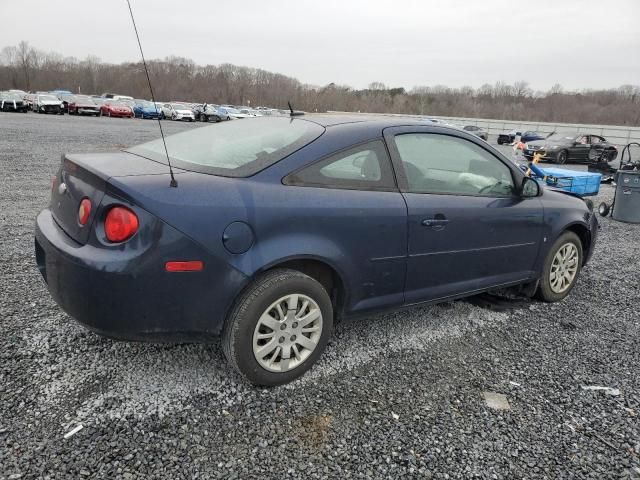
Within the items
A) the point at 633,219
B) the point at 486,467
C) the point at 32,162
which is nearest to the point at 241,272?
the point at 486,467

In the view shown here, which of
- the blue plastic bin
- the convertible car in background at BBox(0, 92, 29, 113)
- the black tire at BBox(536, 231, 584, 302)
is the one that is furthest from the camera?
the convertible car in background at BBox(0, 92, 29, 113)

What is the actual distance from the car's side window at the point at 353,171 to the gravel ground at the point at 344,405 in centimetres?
115

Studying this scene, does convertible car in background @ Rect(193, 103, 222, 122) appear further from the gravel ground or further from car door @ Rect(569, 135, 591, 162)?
the gravel ground

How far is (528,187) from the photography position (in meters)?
3.90

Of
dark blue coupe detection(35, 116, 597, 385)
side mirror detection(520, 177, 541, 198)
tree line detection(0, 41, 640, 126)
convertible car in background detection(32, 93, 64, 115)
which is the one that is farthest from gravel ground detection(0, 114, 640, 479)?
tree line detection(0, 41, 640, 126)

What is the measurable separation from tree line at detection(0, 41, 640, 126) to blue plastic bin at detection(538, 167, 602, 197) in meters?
73.8

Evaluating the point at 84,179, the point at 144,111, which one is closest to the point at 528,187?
the point at 84,179

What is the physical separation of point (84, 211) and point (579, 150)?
23501mm

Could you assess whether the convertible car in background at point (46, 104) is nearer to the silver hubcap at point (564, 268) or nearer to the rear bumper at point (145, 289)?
the rear bumper at point (145, 289)

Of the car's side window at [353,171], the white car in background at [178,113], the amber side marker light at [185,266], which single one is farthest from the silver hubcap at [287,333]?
the white car in background at [178,113]

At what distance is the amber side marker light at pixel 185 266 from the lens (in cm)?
239

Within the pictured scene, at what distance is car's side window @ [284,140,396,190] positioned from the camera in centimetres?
283

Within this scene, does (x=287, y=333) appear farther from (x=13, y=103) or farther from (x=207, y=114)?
(x=13, y=103)

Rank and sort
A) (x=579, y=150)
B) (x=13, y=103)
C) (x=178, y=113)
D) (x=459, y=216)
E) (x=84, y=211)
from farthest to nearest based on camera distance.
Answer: (x=178, y=113) → (x=13, y=103) → (x=579, y=150) → (x=459, y=216) → (x=84, y=211)
